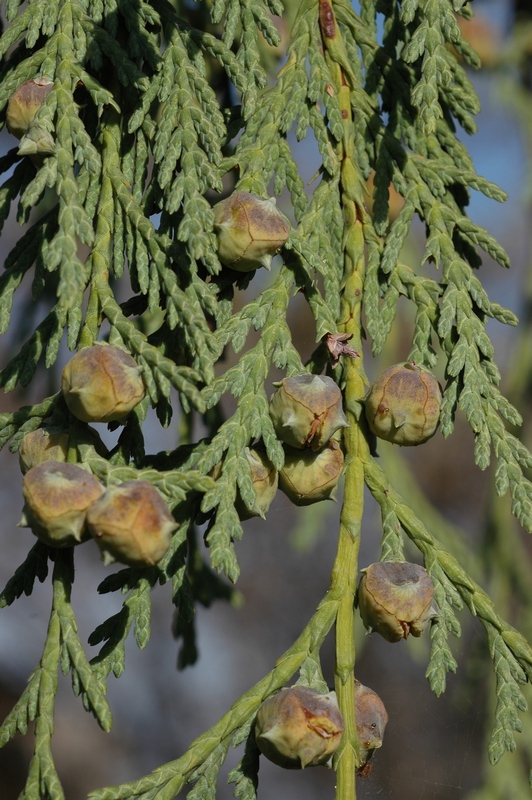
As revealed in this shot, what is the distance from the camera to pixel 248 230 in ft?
3.86

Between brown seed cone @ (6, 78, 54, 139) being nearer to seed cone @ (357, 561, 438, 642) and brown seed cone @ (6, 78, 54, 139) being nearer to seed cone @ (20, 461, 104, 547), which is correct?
seed cone @ (20, 461, 104, 547)

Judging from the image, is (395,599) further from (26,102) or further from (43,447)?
(26,102)

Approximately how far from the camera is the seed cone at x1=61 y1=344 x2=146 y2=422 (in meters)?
1.03

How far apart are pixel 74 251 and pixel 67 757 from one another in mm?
2560

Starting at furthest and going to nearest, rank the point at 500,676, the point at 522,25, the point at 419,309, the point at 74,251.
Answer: the point at 522,25, the point at 419,309, the point at 500,676, the point at 74,251

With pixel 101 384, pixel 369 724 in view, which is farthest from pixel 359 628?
pixel 101 384

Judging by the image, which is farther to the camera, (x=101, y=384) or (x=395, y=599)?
(x=395, y=599)

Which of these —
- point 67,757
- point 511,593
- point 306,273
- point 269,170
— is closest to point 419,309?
point 306,273

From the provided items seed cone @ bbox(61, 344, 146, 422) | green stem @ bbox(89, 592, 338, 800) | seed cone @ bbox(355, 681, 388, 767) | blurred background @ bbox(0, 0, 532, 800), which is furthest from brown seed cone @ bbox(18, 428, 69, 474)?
blurred background @ bbox(0, 0, 532, 800)

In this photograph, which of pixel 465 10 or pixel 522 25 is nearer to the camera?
pixel 465 10

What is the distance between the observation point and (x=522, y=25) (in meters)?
2.54

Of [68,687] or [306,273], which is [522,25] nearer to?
[306,273]

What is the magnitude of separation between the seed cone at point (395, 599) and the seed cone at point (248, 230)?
0.45m

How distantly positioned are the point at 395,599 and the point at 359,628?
145 cm
